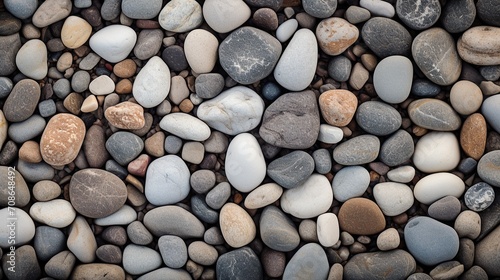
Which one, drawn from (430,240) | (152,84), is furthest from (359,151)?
(152,84)

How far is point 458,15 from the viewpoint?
1.29m

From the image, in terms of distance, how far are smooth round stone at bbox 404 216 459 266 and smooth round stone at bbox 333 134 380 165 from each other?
0.69ft

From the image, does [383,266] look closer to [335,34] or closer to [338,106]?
[338,106]

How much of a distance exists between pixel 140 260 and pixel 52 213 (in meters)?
0.27

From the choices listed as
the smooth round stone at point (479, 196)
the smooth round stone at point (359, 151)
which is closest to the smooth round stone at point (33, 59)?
the smooth round stone at point (359, 151)

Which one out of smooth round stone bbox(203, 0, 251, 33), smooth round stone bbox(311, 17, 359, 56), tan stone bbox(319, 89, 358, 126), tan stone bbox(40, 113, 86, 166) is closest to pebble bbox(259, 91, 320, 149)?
tan stone bbox(319, 89, 358, 126)

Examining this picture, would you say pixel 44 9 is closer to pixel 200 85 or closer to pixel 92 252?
pixel 200 85

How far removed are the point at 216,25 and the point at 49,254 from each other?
76cm

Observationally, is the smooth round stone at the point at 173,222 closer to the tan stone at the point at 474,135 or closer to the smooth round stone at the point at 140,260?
the smooth round stone at the point at 140,260

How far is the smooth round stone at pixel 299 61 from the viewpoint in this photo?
1.31m

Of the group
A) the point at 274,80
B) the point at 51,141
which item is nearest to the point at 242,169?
the point at 274,80

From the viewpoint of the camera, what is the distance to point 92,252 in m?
1.32

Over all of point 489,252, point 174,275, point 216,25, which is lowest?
point 174,275

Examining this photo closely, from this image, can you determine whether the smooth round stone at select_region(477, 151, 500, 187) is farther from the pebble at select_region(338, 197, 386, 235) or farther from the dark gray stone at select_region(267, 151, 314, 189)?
the dark gray stone at select_region(267, 151, 314, 189)
